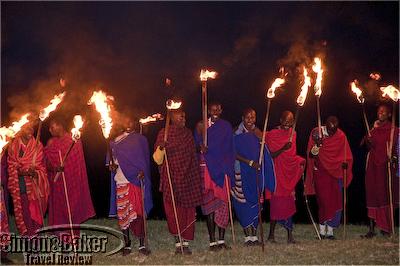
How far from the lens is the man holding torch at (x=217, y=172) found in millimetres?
10289

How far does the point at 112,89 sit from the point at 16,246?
1081 centimetres

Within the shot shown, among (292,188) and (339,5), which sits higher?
(339,5)

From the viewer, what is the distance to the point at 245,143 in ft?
35.3

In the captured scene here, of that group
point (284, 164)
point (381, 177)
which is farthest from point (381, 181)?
point (284, 164)

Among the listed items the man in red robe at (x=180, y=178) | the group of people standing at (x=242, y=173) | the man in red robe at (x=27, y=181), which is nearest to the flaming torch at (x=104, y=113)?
the group of people standing at (x=242, y=173)

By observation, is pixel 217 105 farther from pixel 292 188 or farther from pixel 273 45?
pixel 273 45

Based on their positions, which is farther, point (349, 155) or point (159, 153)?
point (349, 155)

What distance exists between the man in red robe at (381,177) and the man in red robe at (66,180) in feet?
17.9

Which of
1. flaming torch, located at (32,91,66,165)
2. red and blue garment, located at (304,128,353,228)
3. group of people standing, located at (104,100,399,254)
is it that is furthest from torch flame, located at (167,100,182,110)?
red and blue garment, located at (304,128,353,228)

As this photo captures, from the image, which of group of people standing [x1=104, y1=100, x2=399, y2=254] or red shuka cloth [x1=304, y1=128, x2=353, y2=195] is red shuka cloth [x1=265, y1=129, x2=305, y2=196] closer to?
group of people standing [x1=104, y1=100, x2=399, y2=254]

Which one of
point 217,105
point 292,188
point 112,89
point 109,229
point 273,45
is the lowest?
point 109,229

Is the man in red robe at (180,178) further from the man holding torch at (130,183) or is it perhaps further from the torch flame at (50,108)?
the torch flame at (50,108)

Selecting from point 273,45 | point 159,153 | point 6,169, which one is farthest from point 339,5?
point 6,169

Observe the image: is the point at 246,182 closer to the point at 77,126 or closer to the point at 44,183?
the point at 77,126
